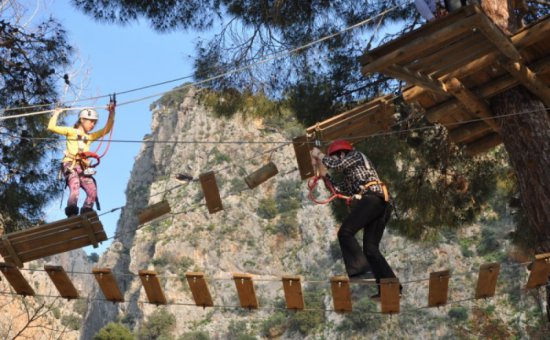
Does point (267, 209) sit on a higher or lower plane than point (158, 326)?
higher

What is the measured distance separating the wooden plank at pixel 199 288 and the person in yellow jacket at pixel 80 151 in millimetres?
1306

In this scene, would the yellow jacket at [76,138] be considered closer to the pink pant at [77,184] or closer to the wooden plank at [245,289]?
the pink pant at [77,184]

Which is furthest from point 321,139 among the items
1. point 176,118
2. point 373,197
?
point 176,118

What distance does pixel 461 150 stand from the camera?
32.7ft

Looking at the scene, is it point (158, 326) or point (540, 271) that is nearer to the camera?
point (540, 271)

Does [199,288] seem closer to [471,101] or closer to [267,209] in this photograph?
[471,101]

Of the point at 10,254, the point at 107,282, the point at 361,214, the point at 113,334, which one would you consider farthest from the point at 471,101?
the point at 113,334

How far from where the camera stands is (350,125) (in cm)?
652

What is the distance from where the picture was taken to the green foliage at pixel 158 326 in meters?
56.9

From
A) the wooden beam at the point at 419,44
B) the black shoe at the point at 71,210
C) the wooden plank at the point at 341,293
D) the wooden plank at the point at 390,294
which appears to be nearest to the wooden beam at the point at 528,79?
the wooden beam at the point at 419,44

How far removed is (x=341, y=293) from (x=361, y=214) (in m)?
0.58

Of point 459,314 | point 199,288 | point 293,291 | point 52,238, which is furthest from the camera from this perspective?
point 459,314

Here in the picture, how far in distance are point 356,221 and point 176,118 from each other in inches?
3159

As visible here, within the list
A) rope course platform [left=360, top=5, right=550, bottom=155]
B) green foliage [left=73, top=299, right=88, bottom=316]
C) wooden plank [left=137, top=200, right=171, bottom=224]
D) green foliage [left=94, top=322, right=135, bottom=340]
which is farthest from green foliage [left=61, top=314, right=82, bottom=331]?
green foliage [left=73, top=299, right=88, bottom=316]
